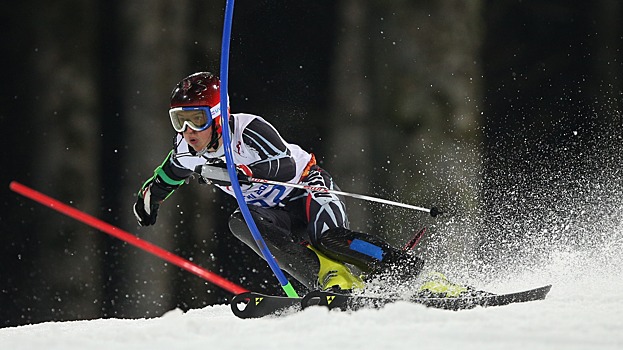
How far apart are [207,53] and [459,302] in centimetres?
434

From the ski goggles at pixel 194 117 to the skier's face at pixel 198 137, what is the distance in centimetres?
2

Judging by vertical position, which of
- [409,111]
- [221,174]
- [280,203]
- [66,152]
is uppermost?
[409,111]

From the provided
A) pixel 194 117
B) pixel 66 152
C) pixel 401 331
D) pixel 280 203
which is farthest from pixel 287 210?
pixel 66 152

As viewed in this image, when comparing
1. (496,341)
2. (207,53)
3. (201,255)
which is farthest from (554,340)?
(207,53)

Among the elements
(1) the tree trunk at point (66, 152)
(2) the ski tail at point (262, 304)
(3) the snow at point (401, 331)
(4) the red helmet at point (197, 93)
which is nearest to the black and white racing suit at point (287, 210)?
(4) the red helmet at point (197, 93)

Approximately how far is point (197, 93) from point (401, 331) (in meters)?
1.55

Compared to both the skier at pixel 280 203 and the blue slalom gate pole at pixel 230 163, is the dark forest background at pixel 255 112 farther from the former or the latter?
the blue slalom gate pole at pixel 230 163

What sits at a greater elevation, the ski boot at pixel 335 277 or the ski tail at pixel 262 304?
the ski boot at pixel 335 277

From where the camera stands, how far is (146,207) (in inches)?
150

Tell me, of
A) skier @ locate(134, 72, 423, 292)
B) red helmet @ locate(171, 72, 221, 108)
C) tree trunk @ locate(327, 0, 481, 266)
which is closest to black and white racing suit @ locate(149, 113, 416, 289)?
skier @ locate(134, 72, 423, 292)

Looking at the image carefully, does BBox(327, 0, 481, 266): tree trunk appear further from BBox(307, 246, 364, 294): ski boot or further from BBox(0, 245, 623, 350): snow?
BBox(0, 245, 623, 350): snow

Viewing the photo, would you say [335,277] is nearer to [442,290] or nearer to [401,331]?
[442,290]

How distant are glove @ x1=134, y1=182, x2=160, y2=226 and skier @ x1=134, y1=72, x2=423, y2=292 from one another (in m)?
0.23

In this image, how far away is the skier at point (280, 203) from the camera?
10.7ft
